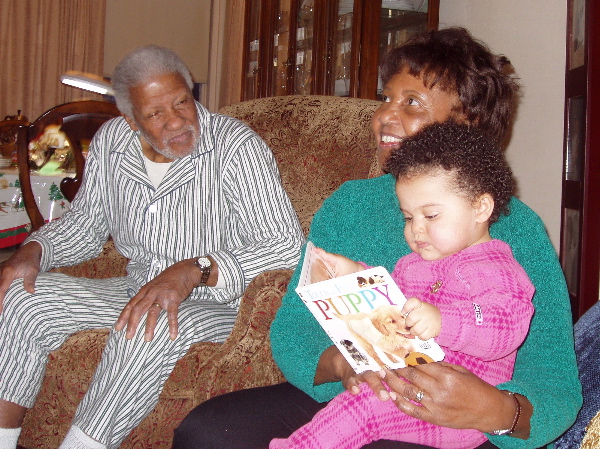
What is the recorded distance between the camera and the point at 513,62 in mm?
2961

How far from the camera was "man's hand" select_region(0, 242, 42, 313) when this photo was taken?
1.78m

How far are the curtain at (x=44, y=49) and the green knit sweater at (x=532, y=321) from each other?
17.1ft

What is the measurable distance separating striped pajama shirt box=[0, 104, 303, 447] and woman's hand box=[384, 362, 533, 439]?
2.48ft

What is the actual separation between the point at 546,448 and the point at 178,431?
2.47 feet

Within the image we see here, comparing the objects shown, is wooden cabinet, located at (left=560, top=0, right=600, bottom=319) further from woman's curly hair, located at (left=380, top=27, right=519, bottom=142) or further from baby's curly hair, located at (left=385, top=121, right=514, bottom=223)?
baby's curly hair, located at (left=385, top=121, right=514, bottom=223)

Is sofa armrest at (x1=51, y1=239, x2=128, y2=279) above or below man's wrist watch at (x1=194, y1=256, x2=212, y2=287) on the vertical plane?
below

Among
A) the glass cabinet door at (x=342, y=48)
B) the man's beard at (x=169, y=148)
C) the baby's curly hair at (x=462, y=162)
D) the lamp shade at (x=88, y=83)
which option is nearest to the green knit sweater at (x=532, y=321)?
the baby's curly hair at (x=462, y=162)

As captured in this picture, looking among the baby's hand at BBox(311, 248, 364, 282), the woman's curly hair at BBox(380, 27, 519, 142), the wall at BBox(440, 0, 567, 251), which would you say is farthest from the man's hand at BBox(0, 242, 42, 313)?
the wall at BBox(440, 0, 567, 251)

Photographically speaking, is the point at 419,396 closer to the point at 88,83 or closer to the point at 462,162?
the point at 462,162

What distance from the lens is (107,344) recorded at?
162cm

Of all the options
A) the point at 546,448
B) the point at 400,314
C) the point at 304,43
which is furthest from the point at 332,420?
the point at 304,43

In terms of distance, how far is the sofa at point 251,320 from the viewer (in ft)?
5.22

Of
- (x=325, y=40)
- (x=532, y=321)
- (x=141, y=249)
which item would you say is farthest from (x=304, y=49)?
(x=532, y=321)

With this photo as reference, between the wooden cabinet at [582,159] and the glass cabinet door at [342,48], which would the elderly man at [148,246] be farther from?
the glass cabinet door at [342,48]
